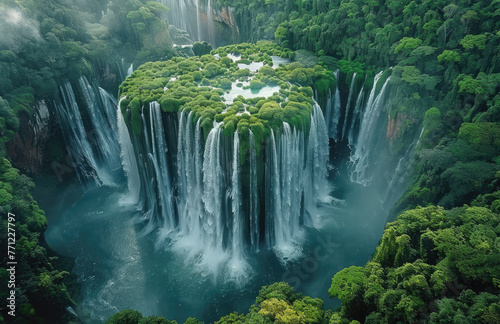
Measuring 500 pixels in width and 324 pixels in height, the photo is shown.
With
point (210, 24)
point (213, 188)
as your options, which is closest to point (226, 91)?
point (213, 188)

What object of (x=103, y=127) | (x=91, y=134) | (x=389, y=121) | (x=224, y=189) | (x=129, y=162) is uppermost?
(x=389, y=121)

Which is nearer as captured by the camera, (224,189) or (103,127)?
(224,189)

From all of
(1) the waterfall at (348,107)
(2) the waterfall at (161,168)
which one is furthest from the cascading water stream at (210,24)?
(2) the waterfall at (161,168)

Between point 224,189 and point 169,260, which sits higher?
point 224,189

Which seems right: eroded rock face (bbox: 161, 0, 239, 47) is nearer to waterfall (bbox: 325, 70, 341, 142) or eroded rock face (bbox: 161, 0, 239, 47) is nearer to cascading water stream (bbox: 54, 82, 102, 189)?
waterfall (bbox: 325, 70, 341, 142)

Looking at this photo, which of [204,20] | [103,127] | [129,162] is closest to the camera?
[129,162]

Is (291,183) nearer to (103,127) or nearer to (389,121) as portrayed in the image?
(389,121)
